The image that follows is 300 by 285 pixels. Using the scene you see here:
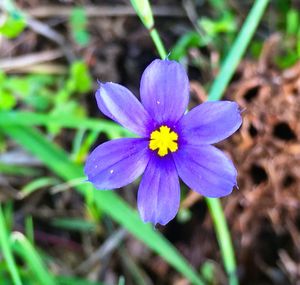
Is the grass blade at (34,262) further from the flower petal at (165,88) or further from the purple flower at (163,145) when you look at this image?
the flower petal at (165,88)

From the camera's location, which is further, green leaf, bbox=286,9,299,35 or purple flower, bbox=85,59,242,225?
green leaf, bbox=286,9,299,35

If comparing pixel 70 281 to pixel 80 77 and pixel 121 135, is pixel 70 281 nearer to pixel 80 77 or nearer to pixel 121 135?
pixel 121 135

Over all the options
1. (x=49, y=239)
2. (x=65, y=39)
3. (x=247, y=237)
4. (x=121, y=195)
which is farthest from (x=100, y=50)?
(x=247, y=237)

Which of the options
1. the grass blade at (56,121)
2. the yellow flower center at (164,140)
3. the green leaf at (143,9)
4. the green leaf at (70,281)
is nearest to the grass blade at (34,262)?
the green leaf at (70,281)

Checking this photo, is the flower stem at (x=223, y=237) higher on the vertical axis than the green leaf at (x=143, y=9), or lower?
lower

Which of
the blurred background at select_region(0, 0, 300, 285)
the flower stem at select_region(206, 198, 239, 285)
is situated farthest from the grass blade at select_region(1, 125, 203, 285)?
the flower stem at select_region(206, 198, 239, 285)

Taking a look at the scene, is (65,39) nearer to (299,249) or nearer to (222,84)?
(222,84)

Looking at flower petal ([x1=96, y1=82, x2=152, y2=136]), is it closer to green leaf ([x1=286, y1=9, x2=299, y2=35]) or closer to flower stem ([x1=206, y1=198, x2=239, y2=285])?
flower stem ([x1=206, y1=198, x2=239, y2=285])
